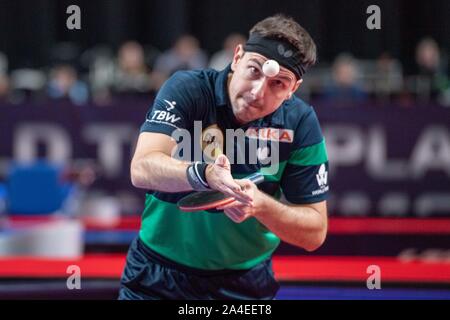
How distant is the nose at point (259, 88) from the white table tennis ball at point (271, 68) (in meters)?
0.03

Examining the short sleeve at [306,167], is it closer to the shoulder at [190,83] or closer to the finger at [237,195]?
the shoulder at [190,83]

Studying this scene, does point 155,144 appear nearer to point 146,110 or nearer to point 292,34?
point 292,34

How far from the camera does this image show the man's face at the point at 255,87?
2969mm

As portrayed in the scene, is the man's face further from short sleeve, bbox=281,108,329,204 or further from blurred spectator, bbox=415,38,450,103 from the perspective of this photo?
blurred spectator, bbox=415,38,450,103

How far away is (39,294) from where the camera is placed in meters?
4.23

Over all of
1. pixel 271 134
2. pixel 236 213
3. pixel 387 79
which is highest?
pixel 271 134

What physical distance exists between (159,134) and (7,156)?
6.01m

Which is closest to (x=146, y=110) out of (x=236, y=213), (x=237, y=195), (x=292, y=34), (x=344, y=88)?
(x=344, y=88)

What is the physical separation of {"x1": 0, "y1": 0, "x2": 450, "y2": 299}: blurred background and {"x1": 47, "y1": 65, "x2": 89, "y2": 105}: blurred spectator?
0.08 feet

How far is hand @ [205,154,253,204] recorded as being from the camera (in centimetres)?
267

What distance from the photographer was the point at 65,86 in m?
9.91

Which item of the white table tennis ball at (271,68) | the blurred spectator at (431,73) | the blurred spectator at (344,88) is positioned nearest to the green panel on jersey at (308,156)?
the white table tennis ball at (271,68)

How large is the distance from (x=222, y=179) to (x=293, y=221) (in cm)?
47

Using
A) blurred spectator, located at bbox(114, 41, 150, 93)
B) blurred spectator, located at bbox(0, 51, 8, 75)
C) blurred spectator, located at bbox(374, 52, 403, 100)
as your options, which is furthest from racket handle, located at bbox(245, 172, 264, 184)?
blurred spectator, located at bbox(0, 51, 8, 75)
